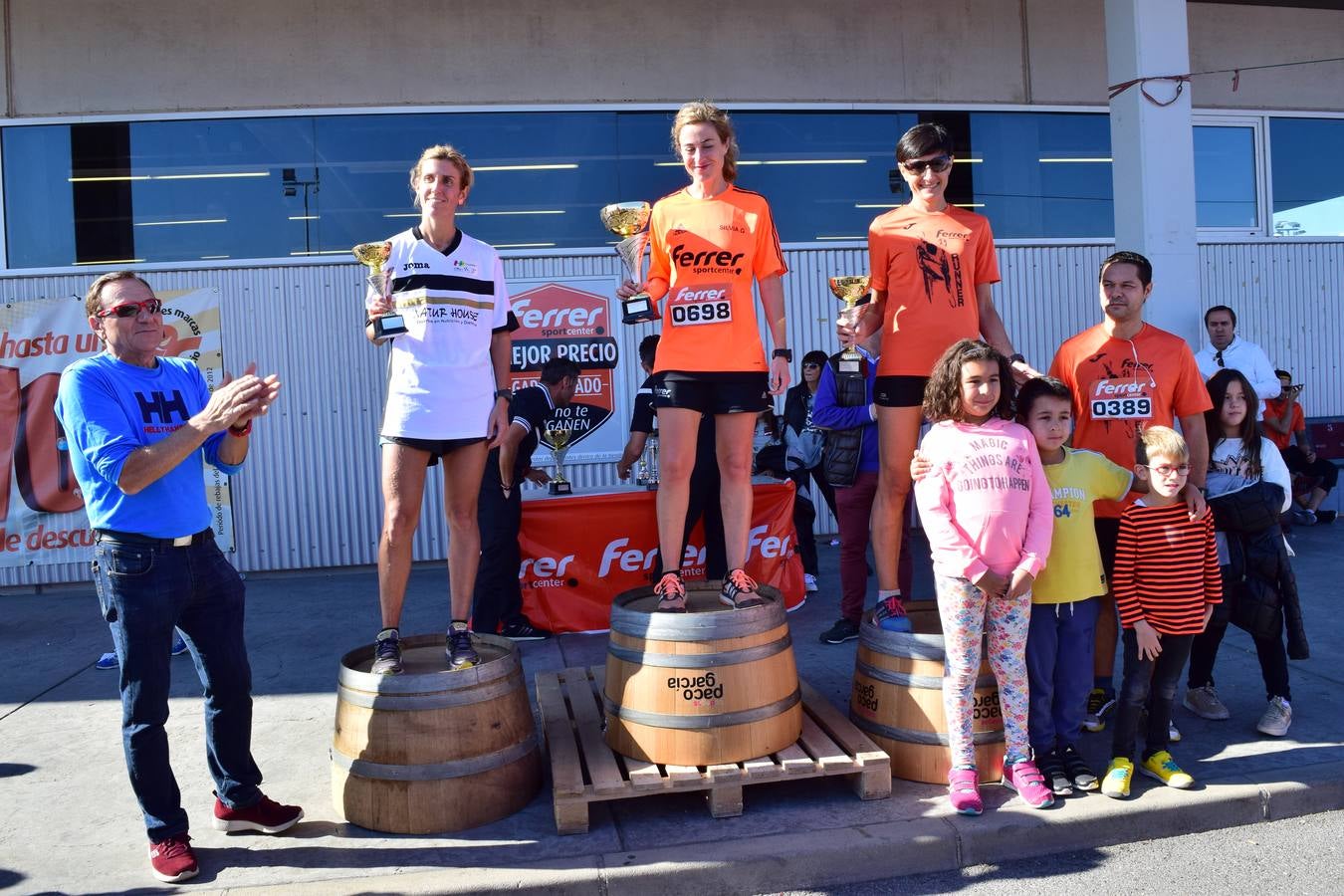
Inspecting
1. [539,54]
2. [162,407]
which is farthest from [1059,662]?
[539,54]

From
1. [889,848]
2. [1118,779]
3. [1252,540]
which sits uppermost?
[1252,540]

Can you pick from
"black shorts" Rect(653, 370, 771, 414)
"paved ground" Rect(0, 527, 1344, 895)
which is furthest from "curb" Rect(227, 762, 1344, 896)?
"black shorts" Rect(653, 370, 771, 414)

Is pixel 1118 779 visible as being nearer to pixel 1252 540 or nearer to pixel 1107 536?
pixel 1107 536

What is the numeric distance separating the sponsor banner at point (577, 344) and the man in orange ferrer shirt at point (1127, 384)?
17.7 feet

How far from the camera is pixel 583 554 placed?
22.1 feet

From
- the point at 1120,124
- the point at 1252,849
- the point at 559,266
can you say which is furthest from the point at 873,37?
the point at 1252,849

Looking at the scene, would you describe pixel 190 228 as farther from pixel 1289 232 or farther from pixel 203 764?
pixel 1289 232

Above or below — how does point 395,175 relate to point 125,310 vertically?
above

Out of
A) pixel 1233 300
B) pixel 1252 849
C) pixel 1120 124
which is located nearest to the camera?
pixel 1252 849

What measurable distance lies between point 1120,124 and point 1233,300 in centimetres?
363

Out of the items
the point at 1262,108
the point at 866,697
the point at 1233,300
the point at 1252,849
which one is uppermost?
the point at 1262,108

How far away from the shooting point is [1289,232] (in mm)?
10492

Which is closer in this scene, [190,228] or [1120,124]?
[1120,124]

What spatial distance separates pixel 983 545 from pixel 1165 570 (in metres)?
0.80
